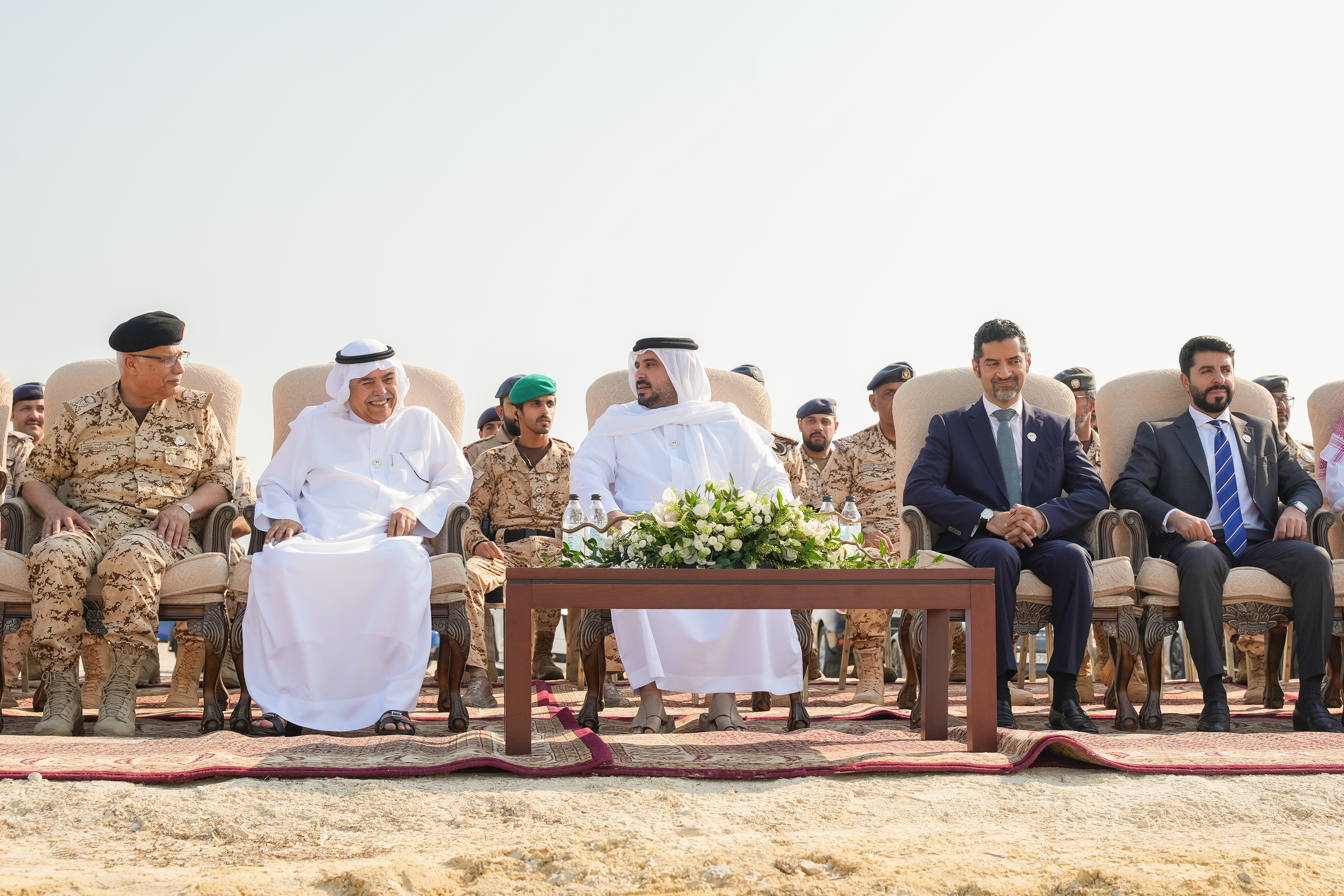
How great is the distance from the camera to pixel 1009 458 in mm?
5793

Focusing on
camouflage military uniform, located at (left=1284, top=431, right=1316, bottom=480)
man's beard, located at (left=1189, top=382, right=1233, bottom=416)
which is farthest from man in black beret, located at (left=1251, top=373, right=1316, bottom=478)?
man's beard, located at (left=1189, top=382, right=1233, bottom=416)

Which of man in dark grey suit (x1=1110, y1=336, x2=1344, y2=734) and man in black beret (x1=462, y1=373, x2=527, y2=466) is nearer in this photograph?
man in dark grey suit (x1=1110, y1=336, x2=1344, y2=734)

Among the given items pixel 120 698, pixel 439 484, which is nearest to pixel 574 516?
pixel 439 484

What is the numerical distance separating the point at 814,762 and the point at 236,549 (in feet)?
13.7

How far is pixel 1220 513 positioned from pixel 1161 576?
2.40ft

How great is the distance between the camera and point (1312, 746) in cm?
425

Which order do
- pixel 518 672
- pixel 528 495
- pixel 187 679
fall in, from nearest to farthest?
pixel 518 672 → pixel 187 679 → pixel 528 495

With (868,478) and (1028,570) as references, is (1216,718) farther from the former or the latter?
(868,478)

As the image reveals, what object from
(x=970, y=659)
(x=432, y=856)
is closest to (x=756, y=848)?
(x=432, y=856)

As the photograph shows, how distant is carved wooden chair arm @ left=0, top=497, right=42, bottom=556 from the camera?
5375mm

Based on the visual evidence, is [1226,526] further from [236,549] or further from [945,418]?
[236,549]

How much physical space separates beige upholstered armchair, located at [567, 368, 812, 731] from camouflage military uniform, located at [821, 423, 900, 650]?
4.08 ft

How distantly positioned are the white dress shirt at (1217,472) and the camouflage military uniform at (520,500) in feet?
11.4

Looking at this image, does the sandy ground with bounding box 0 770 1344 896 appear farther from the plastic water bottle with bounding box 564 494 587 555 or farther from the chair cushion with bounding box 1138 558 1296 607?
the chair cushion with bounding box 1138 558 1296 607
